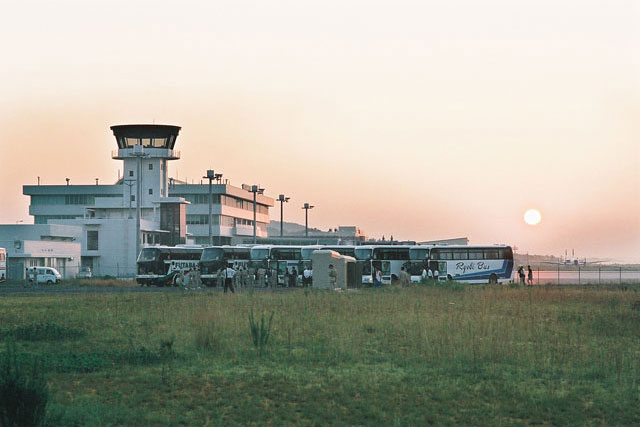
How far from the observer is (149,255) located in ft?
246

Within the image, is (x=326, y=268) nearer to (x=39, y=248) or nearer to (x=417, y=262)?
(x=417, y=262)

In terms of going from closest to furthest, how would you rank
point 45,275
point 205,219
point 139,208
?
point 45,275 < point 139,208 < point 205,219

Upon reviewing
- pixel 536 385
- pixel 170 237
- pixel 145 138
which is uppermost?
pixel 145 138

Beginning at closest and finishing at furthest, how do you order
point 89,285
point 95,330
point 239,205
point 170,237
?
point 95,330, point 89,285, point 170,237, point 239,205

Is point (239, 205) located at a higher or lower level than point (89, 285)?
higher

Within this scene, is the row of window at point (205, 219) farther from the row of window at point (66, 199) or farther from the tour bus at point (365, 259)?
the tour bus at point (365, 259)

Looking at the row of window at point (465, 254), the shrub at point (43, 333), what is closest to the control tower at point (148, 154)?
the row of window at point (465, 254)

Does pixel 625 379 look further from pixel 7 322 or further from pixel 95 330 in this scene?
pixel 7 322

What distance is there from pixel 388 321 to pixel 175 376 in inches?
497

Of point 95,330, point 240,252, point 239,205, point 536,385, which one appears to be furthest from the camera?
point 239,205

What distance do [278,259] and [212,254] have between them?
5619 millimetres

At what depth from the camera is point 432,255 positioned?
2879 inches

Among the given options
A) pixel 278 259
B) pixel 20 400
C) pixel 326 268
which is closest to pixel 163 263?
pixel 278 259

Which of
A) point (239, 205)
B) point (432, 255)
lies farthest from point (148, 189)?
point (432, 255)
